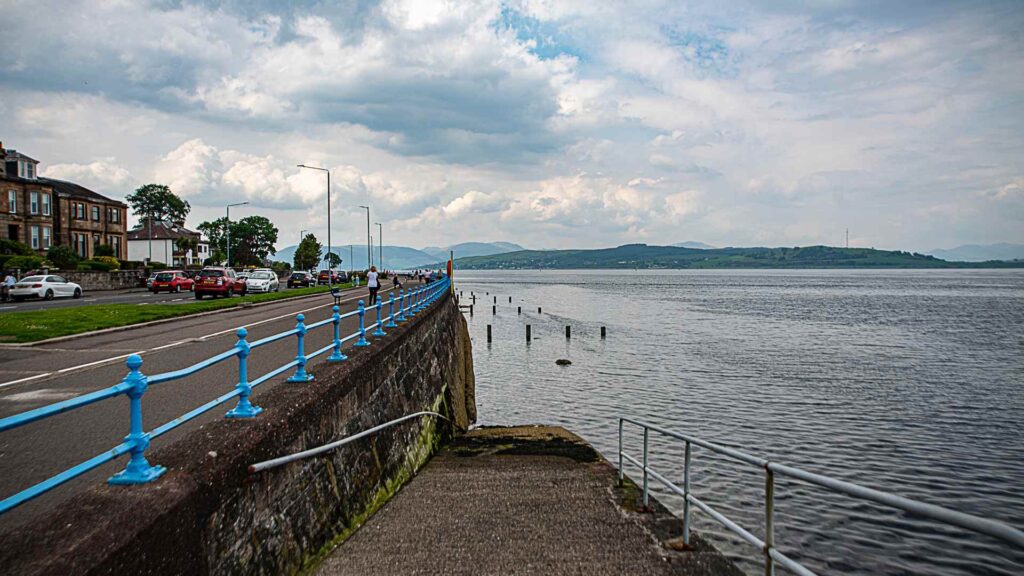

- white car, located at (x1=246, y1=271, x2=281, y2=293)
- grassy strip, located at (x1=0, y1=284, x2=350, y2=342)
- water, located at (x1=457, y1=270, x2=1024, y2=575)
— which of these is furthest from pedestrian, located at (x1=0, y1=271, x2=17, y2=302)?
water, located at (x1=457, y1=270, x2=1024, y2=575)

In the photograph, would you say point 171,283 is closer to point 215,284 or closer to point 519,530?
point 215,284

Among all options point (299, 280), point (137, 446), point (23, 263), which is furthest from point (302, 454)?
point (299, 280)

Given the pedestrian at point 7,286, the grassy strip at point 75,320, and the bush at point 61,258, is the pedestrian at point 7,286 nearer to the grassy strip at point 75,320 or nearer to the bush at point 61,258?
the bush at point 61,258

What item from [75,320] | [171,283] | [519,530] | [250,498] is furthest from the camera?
[171,283]

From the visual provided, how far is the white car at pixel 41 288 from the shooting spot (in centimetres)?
3806

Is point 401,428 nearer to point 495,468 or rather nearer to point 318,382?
point 495,468

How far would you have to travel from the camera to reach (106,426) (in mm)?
8305

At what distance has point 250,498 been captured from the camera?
→ 19.0 feet

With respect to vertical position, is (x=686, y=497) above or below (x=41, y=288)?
below

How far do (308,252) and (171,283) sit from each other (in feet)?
197

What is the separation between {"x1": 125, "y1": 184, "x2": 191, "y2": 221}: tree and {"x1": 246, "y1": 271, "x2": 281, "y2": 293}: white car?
306 ft

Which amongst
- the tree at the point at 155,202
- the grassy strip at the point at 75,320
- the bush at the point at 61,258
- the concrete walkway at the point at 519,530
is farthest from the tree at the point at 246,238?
the concrete walkway at the point at 519,530

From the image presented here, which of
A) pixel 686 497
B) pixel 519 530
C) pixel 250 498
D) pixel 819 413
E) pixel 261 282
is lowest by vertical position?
pixel 819 413

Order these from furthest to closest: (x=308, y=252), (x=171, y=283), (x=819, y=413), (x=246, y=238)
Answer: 1. (x=246, y=238)
2. (x=308, y=252)
3. (x=171, y=283)
4. (x=819, y=413)
